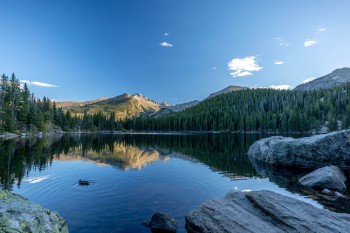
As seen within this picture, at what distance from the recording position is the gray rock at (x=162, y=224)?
597 inches

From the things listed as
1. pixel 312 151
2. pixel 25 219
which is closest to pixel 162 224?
pixel 25 219

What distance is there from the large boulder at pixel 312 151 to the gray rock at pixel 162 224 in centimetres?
2990

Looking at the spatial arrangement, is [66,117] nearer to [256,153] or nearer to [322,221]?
[256,153]

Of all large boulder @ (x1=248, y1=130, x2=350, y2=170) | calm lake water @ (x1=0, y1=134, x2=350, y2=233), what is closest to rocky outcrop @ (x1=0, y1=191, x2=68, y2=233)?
calm lake water @ (x1=0, y1=134, x2=350, y2=233)

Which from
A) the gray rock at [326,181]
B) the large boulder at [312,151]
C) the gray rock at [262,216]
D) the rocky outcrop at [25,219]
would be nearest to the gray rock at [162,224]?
the gray rock at [262,216]

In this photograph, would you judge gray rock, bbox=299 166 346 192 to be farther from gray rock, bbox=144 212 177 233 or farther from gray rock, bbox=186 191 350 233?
gray rock, bbox=144 212 177 233

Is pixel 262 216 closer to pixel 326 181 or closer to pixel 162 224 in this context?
pixel 162 224

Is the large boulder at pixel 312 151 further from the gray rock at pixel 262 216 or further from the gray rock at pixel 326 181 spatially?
the gray rock at pixel 262 216

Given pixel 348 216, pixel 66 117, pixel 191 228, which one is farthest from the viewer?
pixel 66 117

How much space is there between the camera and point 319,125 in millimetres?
187250

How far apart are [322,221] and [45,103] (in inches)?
7468

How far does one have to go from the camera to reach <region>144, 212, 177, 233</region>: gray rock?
15.2 meters

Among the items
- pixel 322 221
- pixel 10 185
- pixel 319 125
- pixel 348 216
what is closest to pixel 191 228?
pixel 322 221

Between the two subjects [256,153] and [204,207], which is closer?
[204,207]
